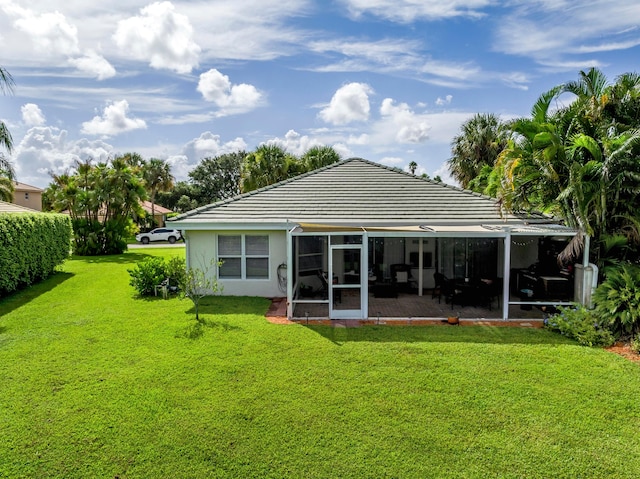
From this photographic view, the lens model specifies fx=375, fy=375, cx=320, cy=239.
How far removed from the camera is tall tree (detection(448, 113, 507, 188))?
28.7 metres

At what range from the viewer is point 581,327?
9.84 m

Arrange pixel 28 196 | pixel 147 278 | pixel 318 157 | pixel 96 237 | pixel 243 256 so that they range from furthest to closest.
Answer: pixel 28 196 → pixel 318 157 → pixel 96 237 → pixel 147 278 → pixel 243 256

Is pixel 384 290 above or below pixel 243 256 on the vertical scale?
below

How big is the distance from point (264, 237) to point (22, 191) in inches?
1879

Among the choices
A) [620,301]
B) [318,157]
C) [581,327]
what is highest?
[318,157]

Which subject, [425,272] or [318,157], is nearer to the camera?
[425,272]

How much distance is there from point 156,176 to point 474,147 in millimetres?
38561

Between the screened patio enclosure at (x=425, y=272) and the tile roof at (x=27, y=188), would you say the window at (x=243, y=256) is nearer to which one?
the screened patio enclosure at (x=425, y=272)

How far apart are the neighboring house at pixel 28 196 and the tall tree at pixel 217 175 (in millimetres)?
24720

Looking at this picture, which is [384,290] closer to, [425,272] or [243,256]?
[425,272]

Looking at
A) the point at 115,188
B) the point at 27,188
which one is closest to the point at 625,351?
the point at 115,188

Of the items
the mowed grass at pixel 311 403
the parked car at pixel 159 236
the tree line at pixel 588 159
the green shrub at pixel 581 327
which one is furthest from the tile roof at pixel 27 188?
the green shrub at pixel 581 327

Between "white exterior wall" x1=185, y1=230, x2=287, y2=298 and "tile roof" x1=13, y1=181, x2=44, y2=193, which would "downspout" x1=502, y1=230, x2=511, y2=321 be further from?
"tile roof" x1=13, y1=181, x2=44, y2=193

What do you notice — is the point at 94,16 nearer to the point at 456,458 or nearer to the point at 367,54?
the point at 367,54
